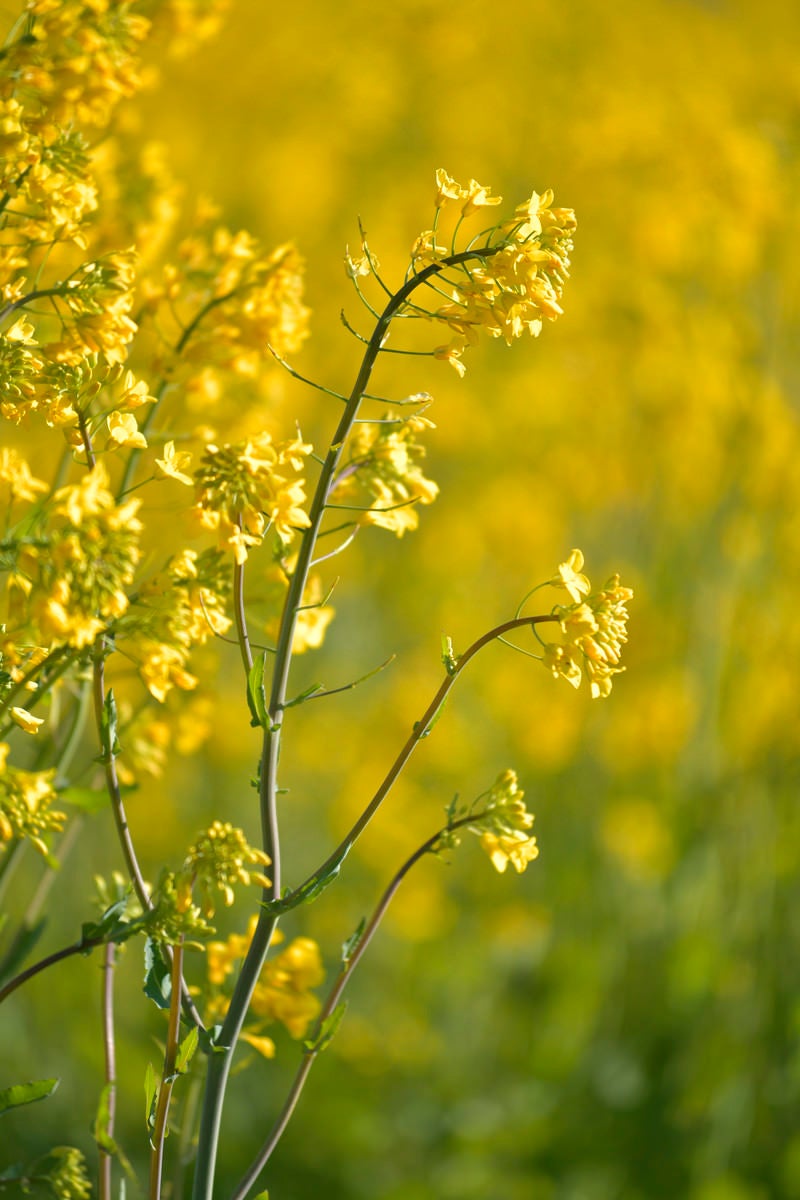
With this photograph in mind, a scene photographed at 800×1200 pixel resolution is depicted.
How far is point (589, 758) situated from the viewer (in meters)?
2.96

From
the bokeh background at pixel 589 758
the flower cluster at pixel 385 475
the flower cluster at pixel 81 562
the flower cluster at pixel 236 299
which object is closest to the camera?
the flower cluster at pixel 81 562

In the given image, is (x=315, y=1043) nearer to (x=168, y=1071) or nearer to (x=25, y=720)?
(x=168, y=1071)

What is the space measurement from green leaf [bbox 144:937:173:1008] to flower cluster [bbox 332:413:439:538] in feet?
1.15

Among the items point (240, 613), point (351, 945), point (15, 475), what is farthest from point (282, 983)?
point (15, 475)

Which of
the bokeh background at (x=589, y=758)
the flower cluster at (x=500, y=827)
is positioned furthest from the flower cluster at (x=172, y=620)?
the bokeh background at (x=589, y=758)

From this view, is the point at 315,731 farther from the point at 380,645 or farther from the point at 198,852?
the point at 198,852

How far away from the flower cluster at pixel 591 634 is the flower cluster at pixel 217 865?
0.81ft

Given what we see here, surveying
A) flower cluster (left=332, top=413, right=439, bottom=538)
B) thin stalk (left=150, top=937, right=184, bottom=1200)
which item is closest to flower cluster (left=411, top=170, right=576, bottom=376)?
flower cluster (left=332, top=413, right=439, bottom=538)

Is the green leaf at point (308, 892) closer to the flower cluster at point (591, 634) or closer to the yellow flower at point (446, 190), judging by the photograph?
the flower cluster at point (591, 634)

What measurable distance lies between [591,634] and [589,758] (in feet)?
7.21

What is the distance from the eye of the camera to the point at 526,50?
481cm

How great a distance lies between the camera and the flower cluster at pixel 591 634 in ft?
2.66

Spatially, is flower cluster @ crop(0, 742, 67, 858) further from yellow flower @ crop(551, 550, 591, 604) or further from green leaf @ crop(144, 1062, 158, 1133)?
yellow flower @ crop(551, 550, 591, 604)

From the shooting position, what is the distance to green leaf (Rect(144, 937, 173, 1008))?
808mm
